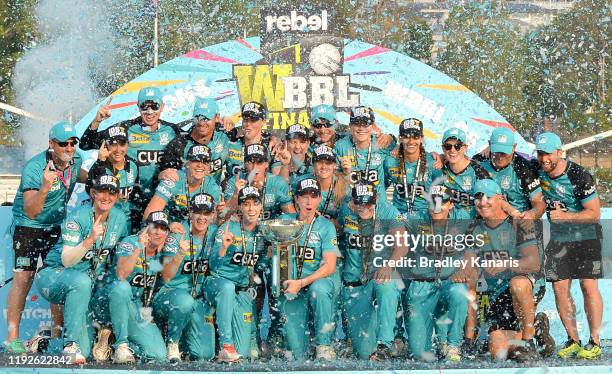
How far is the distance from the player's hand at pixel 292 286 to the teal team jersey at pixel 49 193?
183cm

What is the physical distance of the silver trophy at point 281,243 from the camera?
7.01 metres

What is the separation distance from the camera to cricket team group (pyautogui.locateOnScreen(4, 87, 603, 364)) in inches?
278

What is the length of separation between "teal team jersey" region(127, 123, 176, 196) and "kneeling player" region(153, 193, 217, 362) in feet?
2.39

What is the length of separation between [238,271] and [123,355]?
96 cm

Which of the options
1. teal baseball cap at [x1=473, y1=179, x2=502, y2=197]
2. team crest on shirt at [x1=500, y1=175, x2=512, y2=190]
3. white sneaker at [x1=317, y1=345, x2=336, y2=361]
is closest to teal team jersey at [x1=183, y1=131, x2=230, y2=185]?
white sneaker at [x1=317, y1=345, x2=336, y2=361]

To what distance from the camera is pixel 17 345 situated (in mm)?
7598

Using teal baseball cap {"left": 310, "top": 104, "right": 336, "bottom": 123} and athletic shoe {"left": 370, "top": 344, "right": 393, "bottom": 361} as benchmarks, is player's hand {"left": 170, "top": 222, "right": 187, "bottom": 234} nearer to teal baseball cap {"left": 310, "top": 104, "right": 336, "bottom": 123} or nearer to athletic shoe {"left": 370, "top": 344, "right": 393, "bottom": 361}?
teal baseball cap {"left": 310, "top": 104, "right": 336, "bottom": 123}

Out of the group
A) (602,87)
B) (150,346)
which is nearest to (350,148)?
(150,346)

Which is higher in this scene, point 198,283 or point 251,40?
point 251,40

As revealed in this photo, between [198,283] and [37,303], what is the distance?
152 cm

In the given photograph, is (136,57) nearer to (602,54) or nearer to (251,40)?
(602,54)

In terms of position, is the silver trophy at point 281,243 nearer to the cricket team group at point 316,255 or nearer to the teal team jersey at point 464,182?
the cricket team group at point 316,255

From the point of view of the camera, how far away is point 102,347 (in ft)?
23.2

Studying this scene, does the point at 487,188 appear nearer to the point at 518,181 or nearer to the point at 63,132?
the point at 518,181
